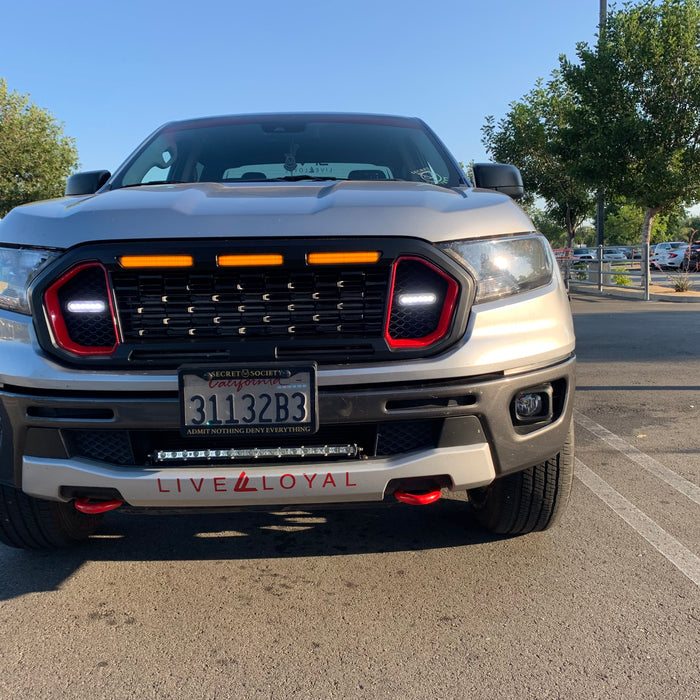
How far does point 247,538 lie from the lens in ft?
9.86

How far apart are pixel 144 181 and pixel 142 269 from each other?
5.05 feet

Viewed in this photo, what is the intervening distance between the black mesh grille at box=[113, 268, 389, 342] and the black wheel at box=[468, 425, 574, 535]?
0.90 metres

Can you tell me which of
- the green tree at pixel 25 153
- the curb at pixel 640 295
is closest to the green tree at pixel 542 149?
the curb at pixel 640 295

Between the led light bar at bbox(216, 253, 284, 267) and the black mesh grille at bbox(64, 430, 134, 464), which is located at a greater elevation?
the led light bar at bbox(216, 253, 284, 267)

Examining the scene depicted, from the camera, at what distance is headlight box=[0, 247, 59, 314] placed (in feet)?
7.39

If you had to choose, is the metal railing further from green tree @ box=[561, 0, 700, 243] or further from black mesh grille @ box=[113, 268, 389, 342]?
black mesh grille @ box=[113, 268, 389, 342]

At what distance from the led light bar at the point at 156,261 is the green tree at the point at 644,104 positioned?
17.7 m

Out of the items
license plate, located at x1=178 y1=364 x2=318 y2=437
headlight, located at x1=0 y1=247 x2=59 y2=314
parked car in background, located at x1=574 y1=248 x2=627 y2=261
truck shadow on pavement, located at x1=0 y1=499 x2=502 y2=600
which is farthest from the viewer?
parked car in background, located at x1=574 y1=248 x2=627 y2=261

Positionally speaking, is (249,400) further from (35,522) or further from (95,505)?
(35,522)

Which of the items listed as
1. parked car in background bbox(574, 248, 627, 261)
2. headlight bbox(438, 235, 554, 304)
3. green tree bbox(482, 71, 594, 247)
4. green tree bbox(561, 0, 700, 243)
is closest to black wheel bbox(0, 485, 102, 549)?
headlight bbox(438, 235, 554, 304)

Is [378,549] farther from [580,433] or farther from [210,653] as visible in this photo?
[580,433]

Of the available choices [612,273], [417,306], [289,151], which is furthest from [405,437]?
[612,273]

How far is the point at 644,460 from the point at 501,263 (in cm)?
224

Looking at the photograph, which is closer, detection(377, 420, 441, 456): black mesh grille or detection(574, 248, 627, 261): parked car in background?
detection(377, 420, 441, 456): black mesh grille
